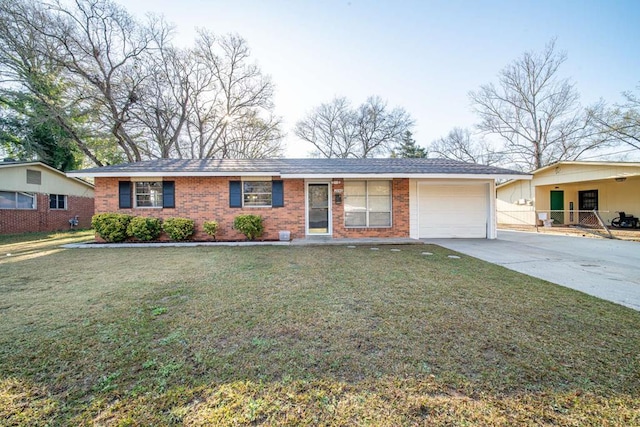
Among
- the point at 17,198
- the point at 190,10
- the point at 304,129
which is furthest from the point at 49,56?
the point at 304,129

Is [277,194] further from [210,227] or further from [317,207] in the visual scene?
[210,227]

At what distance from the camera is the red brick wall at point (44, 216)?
12.7 m

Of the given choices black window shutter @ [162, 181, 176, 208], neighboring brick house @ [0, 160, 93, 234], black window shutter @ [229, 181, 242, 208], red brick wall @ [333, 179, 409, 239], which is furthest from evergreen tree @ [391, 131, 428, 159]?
neighboring brick house @ [0, 160, 93, 234]

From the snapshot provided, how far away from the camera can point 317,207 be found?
397 inches

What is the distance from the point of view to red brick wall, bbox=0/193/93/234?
12.7 m

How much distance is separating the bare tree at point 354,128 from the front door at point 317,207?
A: 16327 millimetres

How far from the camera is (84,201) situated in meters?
17.0

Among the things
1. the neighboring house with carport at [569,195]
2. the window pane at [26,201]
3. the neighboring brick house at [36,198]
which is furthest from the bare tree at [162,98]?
the neighboring house with carport at [569,195]

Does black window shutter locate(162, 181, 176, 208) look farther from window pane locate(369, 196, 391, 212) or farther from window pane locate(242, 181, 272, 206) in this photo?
window pane locate(369, 196, 391, 212)

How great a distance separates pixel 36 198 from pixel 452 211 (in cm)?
2005

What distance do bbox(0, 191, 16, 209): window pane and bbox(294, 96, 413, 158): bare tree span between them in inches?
754

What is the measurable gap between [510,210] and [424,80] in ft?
33.1

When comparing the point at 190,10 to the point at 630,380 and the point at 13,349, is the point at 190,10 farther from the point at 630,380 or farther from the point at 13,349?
the point at 630,380

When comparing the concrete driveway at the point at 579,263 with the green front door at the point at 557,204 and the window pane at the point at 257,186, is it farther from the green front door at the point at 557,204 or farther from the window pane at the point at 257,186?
the green front door at the point at 557,204
